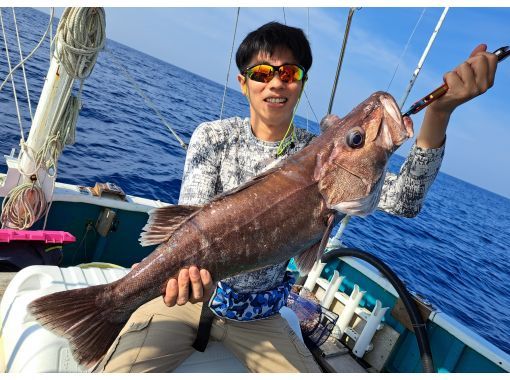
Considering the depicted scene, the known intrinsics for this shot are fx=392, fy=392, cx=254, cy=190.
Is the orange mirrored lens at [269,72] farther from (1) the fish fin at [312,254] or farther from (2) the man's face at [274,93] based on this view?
(1) the fish fin at [312,254]

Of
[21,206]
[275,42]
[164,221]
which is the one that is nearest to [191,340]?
[164,221]

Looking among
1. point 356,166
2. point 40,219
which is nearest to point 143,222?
point 40,219

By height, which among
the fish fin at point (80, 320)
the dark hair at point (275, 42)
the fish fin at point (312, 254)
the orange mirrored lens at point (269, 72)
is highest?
the dark hair at point (275, 42)

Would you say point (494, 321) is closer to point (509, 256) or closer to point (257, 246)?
point (257, 246)

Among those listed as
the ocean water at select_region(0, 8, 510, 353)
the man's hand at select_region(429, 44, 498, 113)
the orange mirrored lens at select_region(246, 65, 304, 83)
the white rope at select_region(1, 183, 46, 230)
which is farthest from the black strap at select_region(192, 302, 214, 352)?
the ocean water at select_region(0, 8, 510, 353)

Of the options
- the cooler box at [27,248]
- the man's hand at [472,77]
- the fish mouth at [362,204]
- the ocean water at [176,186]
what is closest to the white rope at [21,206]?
the cooler box at [27,248]

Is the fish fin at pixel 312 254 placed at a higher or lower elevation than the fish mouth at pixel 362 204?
lower

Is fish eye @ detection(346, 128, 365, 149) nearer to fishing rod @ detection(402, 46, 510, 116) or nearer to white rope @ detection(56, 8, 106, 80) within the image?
fishing rod @ detection(402, 46, 510, 116)
